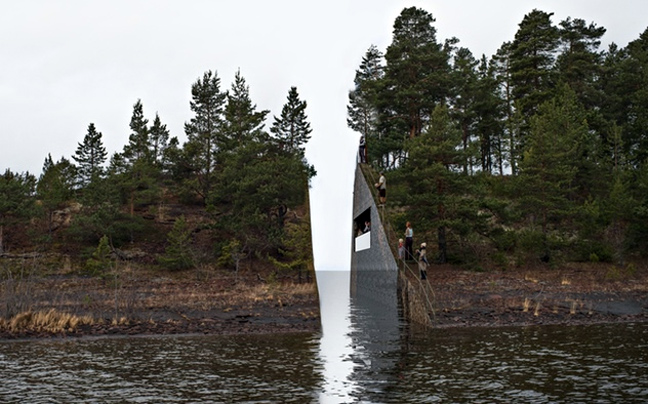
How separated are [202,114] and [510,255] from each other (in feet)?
125

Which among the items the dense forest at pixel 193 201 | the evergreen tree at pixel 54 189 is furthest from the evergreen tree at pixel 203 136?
the evergreen tree at pixel 54 189

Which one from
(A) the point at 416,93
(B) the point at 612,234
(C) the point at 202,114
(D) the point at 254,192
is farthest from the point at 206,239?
(B) the point at 612,234

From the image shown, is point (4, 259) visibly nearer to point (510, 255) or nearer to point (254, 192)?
point (254, 192)

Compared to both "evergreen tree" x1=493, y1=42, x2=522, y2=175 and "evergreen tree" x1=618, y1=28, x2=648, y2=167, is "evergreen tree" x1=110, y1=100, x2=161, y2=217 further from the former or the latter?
"evergreen tree" x1=618, y1=28, x2=648, y2=167

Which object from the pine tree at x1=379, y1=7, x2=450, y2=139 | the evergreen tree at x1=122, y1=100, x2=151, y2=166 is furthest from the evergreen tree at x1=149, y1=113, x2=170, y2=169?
the pine tree at x1=379, y1=7, x2=450, y2=139

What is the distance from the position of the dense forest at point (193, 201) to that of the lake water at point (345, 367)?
21.9m

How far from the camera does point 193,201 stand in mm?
61969

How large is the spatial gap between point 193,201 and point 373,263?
34.1m

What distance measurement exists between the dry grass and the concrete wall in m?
14.4

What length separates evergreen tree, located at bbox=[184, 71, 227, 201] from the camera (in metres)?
58.2

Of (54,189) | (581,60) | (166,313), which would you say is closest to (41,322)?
(166,313)

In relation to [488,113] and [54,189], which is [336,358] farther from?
[488,113]

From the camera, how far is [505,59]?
2813 inches

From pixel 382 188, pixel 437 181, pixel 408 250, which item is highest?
pixel 437 181
